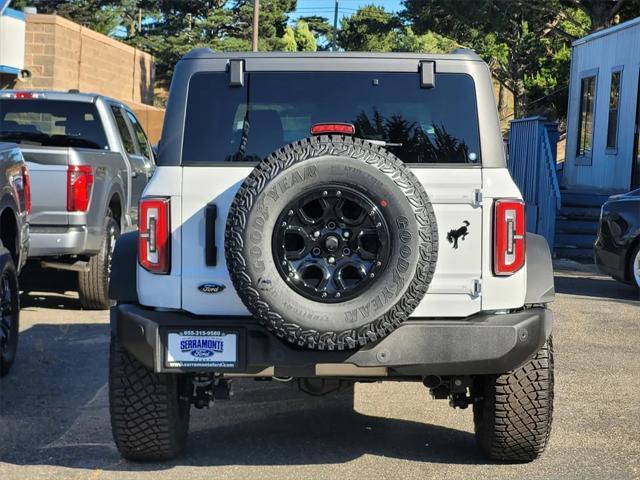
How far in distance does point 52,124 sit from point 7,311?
3435mm

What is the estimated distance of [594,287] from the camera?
12812mm

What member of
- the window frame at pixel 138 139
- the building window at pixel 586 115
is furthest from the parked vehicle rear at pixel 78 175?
the building window at pixel 586 115

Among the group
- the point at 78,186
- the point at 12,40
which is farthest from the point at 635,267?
the point at 12,40

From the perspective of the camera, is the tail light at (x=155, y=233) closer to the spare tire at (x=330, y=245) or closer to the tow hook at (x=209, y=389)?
the spare tire at (x=330, y=245)

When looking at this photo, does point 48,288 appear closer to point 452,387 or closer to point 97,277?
point 97,277

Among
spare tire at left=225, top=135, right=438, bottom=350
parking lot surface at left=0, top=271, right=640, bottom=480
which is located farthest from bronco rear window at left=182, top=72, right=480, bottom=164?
parking lot surface at left=0, top=271, right=640, bottom=480

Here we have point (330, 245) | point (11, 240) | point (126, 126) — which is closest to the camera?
point (330, 245)

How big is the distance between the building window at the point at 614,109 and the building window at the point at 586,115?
3.59 feet

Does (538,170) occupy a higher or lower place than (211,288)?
higher

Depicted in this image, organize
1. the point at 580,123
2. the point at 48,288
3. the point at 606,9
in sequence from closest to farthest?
1. the point at 48,288
2. the point at 580,123
3. the point at 606,9

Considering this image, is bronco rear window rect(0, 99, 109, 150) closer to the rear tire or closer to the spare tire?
the rear tire

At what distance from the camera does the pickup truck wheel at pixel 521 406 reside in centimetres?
514

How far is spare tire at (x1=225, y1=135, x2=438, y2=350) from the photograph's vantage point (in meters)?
4.53

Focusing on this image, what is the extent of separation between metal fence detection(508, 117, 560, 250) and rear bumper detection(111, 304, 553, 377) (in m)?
11.5
